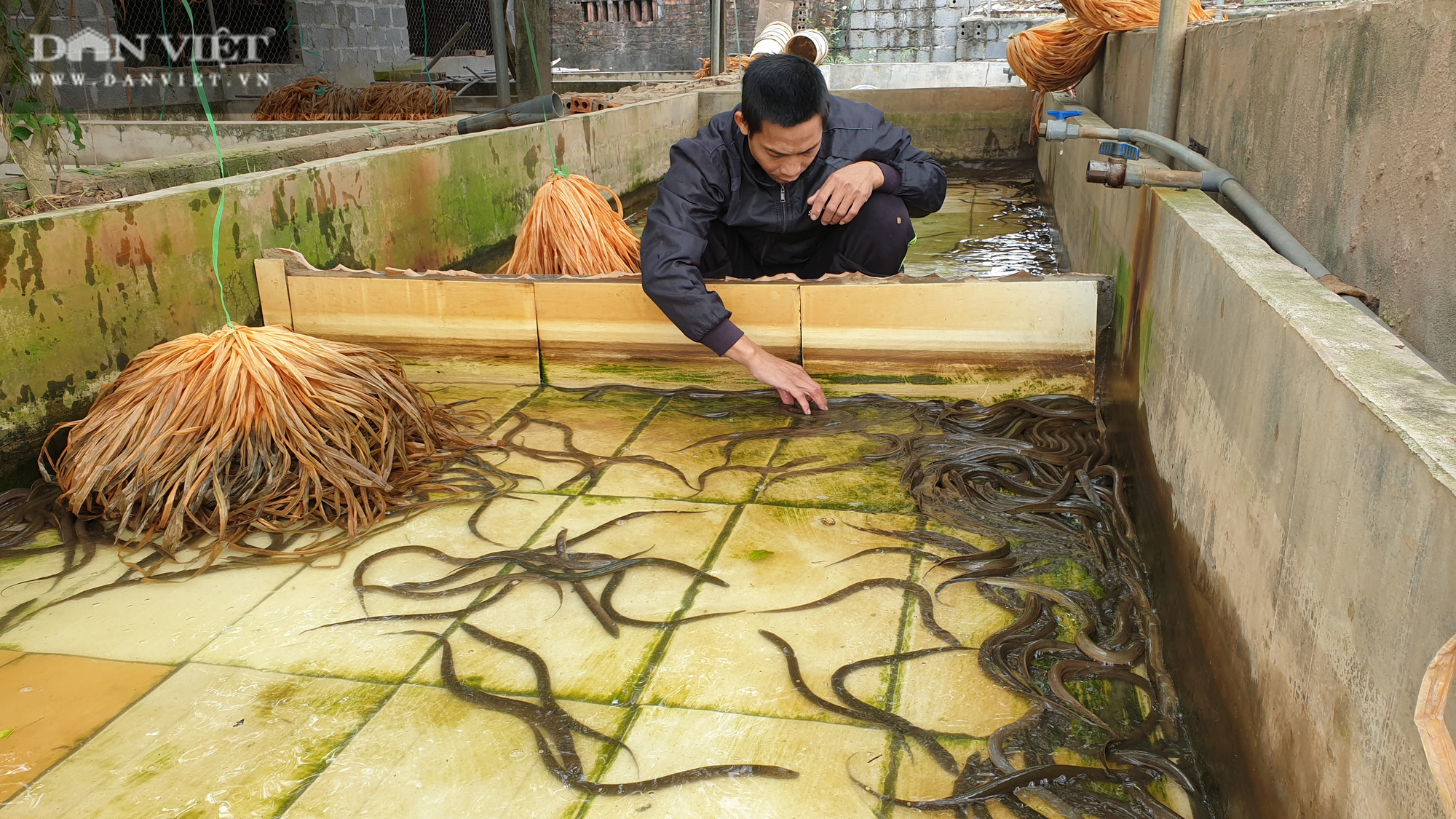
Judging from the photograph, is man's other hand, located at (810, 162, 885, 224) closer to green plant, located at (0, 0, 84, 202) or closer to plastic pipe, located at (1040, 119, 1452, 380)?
plastic pipe, located at (1040, 119, 1452, 380)

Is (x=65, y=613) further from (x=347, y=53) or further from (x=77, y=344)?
(x=347, y=53)

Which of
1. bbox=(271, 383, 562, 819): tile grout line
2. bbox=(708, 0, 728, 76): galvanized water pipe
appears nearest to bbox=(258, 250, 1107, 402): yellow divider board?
bbox=(271, 383, 562, 819): tile grout line

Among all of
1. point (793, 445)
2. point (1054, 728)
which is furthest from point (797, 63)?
point (1054, 728)

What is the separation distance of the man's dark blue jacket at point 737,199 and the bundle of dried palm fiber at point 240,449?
2.60 feet

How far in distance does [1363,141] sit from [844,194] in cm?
142

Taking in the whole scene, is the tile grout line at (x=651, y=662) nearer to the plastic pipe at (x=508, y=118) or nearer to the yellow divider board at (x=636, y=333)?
the yellow divider board at (x=636, y=333)

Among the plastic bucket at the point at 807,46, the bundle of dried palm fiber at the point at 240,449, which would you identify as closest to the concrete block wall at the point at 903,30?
the plastic bucket at the point at 807,46

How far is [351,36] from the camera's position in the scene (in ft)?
37.3

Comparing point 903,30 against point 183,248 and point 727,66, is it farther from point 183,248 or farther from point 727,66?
point 183,248

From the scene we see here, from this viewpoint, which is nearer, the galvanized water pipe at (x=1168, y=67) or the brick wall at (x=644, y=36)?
the galvanized water pipe at (x=1168, y=67)

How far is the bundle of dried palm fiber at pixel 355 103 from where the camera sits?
834 cm

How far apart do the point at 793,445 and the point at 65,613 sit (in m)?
1.70

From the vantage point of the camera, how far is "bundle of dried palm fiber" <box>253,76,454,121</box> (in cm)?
834

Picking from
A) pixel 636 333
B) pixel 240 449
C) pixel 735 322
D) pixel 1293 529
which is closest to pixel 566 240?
pixel 636 333
